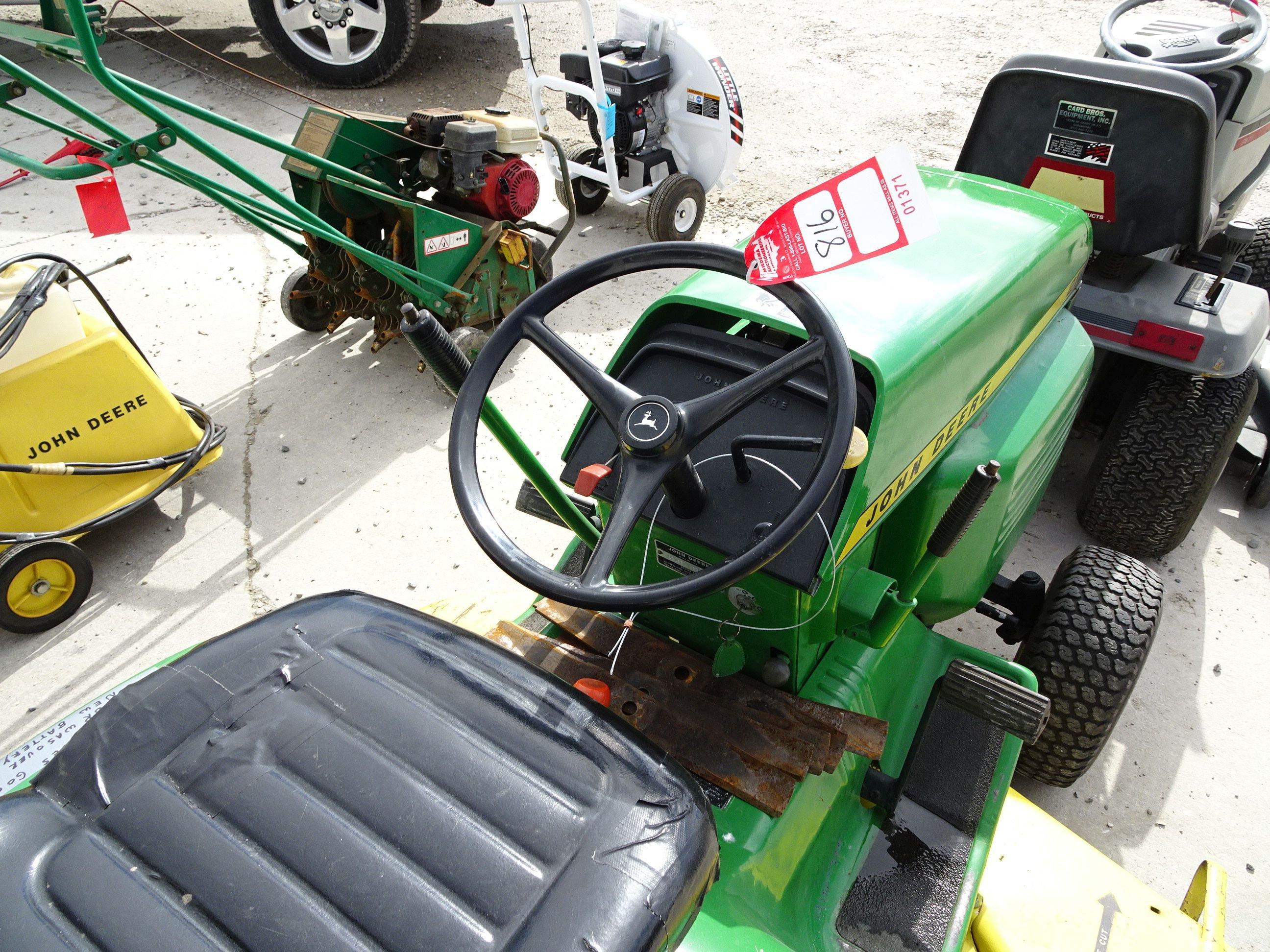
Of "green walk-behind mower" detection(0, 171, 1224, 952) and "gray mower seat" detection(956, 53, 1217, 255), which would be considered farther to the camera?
"gray mower seat" detection(956, 53, 1217, 255)

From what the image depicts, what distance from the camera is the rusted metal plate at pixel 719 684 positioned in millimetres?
1585

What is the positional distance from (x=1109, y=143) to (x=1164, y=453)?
934 mm

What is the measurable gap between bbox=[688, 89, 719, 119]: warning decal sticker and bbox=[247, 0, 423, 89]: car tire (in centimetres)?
286

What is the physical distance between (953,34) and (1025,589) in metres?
7.30

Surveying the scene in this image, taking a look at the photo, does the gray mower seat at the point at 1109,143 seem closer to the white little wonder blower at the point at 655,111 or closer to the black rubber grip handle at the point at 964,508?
the black rubber grip handle at the point at 964,508

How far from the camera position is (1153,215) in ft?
8.88

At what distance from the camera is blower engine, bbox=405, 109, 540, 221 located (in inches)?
139

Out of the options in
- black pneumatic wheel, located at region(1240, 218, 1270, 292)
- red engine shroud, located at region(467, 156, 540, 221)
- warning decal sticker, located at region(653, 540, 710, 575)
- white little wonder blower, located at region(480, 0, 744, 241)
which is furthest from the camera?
white little wonder blower, located at region(480, 0, 744, 241)

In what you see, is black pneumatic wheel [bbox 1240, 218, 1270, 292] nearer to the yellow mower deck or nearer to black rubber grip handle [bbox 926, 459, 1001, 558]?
the yellow mower deck

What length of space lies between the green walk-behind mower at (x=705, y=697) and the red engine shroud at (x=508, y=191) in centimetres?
199

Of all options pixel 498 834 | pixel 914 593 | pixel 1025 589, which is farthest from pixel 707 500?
pixel 1025 589

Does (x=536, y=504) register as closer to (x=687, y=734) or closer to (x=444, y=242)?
(x=687, y=734)

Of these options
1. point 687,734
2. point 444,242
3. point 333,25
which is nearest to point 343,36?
point 333,25

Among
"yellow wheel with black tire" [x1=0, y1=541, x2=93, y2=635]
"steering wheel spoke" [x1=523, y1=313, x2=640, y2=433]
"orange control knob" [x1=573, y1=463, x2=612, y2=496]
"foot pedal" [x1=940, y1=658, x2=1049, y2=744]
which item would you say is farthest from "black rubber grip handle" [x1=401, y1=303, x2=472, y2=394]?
"yellow wheel with black tire" [x1=0, y1=541, x2=93, y2=635]
